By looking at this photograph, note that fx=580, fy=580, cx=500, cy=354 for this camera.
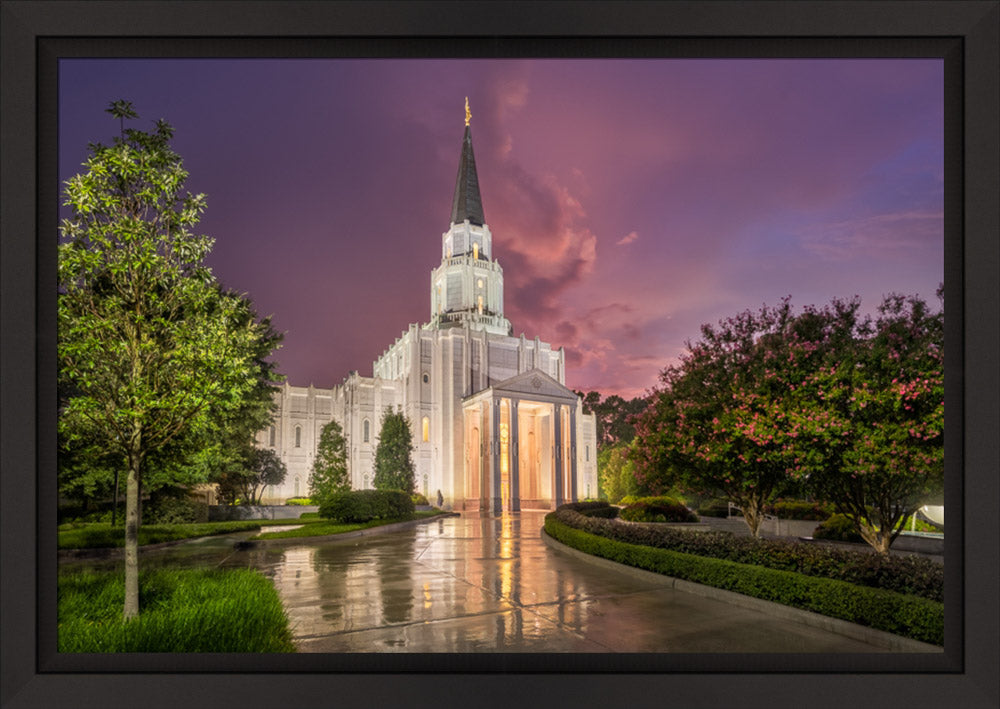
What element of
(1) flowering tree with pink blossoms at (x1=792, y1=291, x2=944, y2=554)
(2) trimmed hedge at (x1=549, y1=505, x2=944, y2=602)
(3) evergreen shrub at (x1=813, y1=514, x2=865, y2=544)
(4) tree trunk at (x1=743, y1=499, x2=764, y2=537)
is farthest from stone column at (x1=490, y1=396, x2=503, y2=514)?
(1) flowering tree with pink blossoms at (x1=792, y1=291, x2=944, y2=554)

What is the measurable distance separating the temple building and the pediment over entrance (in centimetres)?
7

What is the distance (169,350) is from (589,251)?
6397 mm

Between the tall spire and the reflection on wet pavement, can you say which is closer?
the reflection on wet pavement

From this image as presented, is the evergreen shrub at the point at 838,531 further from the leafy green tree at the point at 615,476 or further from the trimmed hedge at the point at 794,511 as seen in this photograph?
the leafy green tree at the point at 615,476

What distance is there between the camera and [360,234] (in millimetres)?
10023

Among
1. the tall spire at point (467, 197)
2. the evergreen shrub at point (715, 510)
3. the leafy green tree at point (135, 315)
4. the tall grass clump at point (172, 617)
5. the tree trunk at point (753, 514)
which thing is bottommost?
the evergreen shrub at point (715, 510)

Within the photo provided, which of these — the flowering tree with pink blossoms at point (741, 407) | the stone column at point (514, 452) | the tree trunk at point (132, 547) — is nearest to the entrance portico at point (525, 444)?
the stone column at point (514, 452)

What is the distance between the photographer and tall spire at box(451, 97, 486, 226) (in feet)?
132

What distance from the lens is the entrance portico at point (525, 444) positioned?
3662cm

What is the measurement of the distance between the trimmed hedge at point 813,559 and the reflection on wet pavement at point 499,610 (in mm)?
842

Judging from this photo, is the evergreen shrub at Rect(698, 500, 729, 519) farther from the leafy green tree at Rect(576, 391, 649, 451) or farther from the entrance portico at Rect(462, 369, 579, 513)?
the entrance portico at Rect(462, 369, 579, 513)

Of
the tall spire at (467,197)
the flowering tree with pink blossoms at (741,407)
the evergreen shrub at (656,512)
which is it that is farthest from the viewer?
the tall spire at (467,197)

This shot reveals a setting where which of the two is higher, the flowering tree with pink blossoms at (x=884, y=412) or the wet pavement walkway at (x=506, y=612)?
the flowering tree with pink blossoms at (x=884, y=412)

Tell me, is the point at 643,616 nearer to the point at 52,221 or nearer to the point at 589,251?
the point at 589,251
